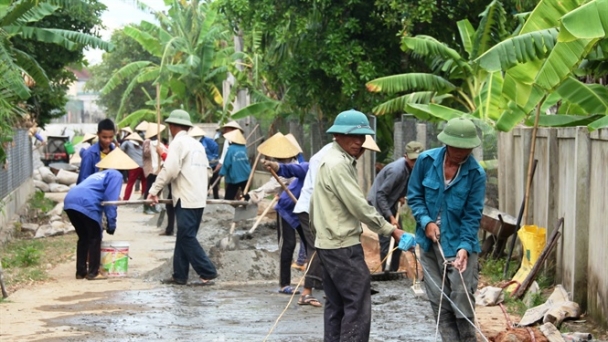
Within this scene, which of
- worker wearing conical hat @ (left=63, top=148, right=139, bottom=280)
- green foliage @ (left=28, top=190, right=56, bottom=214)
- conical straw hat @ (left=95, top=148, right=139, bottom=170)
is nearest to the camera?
worker wearing conical hat @ (left=63, top=148, right=139, bottom=280)

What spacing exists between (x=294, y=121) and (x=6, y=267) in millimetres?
12956

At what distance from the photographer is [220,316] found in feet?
34.0

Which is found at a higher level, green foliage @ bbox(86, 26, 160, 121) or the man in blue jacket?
green foliage @ bbox(86, 26, 160, 121)

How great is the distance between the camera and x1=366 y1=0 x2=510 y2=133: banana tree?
1548 cm

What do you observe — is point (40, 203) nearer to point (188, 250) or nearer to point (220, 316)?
point (188, 250)

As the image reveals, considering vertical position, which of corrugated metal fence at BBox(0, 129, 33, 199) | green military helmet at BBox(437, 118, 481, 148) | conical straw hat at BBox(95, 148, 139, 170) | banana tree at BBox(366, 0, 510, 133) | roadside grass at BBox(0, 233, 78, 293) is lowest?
roadside grass at BBox(0, 233, 78, 293)

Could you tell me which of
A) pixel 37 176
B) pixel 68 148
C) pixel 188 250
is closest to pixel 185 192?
pixel 188 250

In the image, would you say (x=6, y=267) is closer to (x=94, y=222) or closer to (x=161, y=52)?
(x=94, y=222)

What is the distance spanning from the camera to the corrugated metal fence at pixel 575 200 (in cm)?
920

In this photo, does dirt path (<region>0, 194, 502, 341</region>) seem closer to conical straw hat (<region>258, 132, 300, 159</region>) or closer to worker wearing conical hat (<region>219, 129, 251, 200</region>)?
conical straw hat (<region>258, 132, 300, 159</region>)

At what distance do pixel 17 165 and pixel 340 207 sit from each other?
16229 millimetres

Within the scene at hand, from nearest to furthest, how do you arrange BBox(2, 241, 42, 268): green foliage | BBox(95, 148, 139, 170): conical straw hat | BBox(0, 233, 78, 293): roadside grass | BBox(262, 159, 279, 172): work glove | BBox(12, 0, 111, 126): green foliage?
BBox(262, 159, 279, 172): work glove < BBox(95, 148, 139, 170): conical straw hat < BBox(0, 233, 78, 293): roadside grass < BBox(2, 241, 42, 268): green foliage < BBox(12, 0, 111, 126): green foliage

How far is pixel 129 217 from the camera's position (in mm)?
22656

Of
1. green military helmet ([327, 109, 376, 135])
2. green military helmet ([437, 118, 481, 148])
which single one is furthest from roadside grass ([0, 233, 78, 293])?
Answer: green military helmet ([437, 118, 481, 148])
